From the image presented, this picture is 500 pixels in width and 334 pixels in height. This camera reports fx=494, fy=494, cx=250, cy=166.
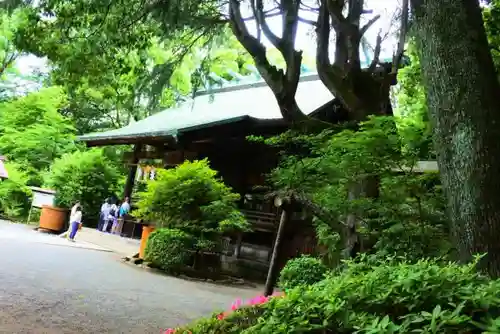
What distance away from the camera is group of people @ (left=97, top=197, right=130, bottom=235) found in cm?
1852

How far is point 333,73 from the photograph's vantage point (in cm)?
772

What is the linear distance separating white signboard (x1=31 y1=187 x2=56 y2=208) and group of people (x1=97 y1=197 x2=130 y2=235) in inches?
75.2

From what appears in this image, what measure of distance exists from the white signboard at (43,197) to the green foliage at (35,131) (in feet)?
12.0

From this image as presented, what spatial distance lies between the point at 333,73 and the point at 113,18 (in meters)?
3.84

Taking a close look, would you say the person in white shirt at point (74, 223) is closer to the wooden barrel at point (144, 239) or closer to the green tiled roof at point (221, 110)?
the green tiled roof at point (221, 110)

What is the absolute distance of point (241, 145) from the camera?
1583 centimetres

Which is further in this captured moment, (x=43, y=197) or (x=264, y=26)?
(x=43, y=197)

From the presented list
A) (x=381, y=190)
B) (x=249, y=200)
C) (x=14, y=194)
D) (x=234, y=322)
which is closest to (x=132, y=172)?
(x=249, y=200)

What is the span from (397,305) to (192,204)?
988cm

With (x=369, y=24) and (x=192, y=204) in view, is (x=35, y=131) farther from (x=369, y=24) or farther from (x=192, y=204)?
(x=369, y=24)

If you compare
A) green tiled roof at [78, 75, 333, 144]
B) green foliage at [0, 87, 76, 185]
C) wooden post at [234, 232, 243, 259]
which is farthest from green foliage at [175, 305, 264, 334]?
green foliage at [0, 87, 76, 185]

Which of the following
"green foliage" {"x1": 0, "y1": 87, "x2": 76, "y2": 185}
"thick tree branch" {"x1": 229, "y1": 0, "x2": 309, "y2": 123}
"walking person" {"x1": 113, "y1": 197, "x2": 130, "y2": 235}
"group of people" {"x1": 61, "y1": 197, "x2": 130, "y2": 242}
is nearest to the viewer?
"thick tree branch" {"x1": 229, "y1": 0, "x2": 309, "y2": 123}

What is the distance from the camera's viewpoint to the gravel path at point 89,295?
19.7ft

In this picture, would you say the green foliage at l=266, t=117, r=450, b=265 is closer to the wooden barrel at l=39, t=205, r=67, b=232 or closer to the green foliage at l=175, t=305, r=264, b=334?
the green foliage at l=175, t=305, r=264, b=334
